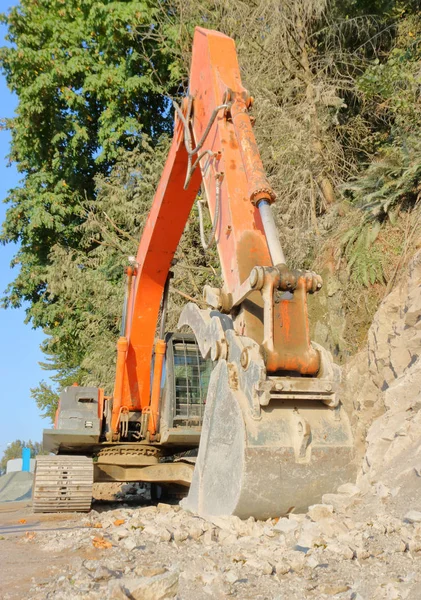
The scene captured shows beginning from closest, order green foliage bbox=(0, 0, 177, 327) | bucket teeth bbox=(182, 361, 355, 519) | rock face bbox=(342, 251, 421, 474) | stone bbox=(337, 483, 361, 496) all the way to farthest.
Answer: bucket teeth bbox=(182, 361, 355, 519)
stone bbox=(337, 483, 361, 496)
rock face bbox=(342, 251, 421, 474)
green foliage bbox=(0, 0, 177, 327)

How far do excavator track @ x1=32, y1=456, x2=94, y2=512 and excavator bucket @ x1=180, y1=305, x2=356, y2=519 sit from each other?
3213 millimetres

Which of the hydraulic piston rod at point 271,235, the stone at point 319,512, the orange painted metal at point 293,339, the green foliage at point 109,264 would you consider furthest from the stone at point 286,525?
the green foliage at point 109,264

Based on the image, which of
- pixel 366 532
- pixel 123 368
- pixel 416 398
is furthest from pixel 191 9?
pixel 366 532

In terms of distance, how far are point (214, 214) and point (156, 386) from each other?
10.6 ft

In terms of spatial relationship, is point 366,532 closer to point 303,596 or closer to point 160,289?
point 303,596

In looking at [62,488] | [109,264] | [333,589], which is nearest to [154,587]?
[333,589]

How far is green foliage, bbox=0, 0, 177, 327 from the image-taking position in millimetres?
16531

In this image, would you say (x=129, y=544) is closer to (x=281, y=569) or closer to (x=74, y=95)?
(x=281, y=569)

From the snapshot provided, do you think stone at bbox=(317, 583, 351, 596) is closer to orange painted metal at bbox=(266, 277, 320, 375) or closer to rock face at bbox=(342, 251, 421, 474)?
orange painted metal at bbox=(266, 277, 320, 375)

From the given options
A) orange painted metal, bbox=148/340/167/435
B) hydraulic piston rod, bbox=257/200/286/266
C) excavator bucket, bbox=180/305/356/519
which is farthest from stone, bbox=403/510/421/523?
orange painted metal, bbox=148/340/167/435

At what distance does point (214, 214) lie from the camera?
4785 millimetres

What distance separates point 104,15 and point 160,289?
38.3ft

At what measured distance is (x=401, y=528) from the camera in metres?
3.09

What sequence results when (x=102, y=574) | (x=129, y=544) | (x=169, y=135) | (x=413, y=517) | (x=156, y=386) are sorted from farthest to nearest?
1. (x=169, y=135)
2. (x=156, y=386)
3. (x=129, y=544)
4. (x=413, y=517)
5. (x=102, y=574)
